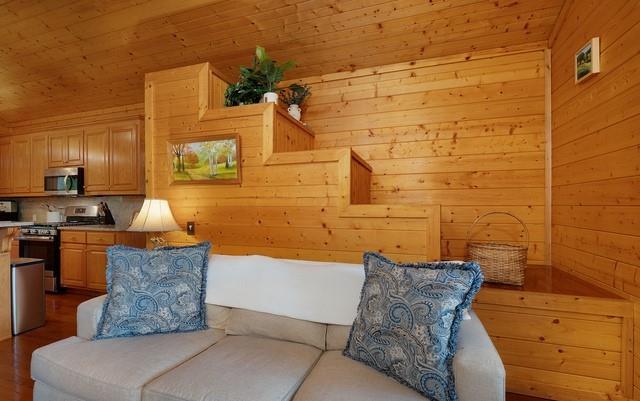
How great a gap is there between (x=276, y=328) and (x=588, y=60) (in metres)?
2.60

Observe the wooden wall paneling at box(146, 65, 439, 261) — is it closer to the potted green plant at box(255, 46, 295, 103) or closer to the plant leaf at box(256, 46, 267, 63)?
the potted green plant at box(255, 46, 295, 103)

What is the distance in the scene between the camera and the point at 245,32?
2.83 meters

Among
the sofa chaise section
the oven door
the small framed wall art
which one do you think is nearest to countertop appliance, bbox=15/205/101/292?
the oven door

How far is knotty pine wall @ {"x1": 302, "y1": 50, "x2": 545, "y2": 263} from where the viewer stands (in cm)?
271

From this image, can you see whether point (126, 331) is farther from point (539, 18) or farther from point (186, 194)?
point (539, 18)

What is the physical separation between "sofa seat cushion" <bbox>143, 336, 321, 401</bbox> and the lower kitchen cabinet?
2.83m

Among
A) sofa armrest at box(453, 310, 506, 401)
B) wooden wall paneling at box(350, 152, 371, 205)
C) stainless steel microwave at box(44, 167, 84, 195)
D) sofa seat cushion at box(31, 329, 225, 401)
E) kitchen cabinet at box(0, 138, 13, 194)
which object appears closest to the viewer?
sofa armrest at box(453, 310, 506, 401)

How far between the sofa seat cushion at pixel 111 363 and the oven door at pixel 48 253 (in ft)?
10.2

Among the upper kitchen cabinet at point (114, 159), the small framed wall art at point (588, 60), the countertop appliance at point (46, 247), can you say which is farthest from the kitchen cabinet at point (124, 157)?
the small framed wall art at point (588, 60)

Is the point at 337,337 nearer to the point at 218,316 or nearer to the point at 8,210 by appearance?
the point at 218,316

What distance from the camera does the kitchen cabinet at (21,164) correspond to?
4461 millimetres

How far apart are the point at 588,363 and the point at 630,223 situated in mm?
833

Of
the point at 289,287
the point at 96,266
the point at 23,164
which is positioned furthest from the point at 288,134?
the point at 23,164

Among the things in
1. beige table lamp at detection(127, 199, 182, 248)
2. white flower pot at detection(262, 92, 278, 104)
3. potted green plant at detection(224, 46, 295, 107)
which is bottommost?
beige table lamp at detection(127, 199, 182, 248)
